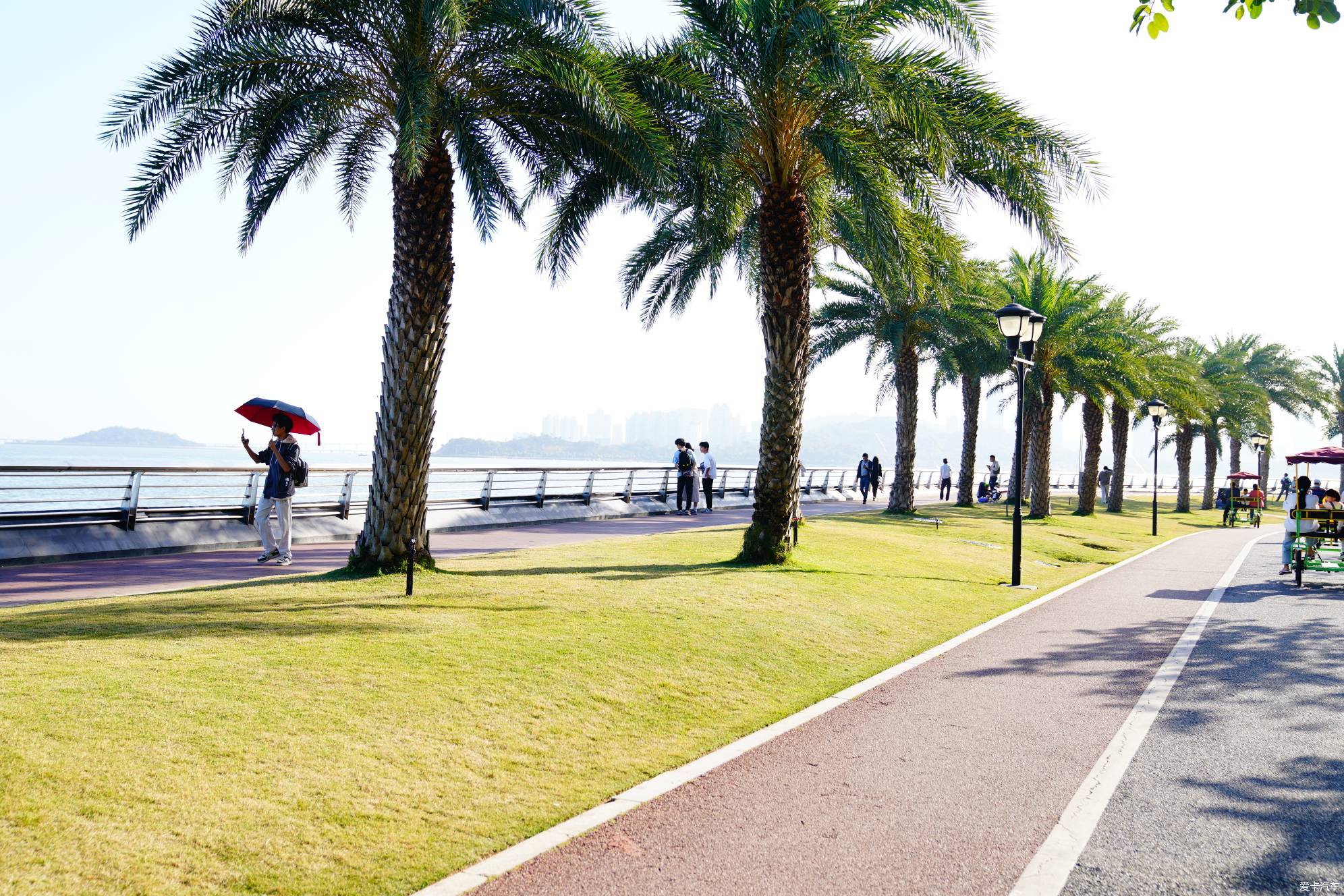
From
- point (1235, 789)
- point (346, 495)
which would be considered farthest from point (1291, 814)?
point (346, 495)

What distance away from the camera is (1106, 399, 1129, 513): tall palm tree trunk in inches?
1683

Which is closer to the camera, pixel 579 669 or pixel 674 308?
pixel 579 669

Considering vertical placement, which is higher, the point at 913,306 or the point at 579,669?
the point at 913,306

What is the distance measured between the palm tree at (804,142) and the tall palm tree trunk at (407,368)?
3080 mm

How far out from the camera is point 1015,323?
14922 millimetres

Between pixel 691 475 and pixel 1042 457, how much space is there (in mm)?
13404

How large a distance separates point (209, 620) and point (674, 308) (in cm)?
1601

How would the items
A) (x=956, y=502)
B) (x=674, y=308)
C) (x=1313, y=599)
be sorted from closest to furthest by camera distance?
(x=1313, y=599) → (x=674, y=308) → (x=956, y=502)

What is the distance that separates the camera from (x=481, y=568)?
12.1 meters

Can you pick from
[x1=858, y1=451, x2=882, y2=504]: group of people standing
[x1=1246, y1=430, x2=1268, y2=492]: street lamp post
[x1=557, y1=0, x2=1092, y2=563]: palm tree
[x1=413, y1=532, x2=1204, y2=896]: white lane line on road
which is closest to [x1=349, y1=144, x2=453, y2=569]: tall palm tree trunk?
[x1=557, y1=0, x2=1092, y2=563]: palm tree

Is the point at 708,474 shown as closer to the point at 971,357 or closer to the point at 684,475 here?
the point at 684,475

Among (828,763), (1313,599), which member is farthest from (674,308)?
(828,763)

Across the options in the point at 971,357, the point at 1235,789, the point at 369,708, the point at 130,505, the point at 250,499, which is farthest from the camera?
the point at 971,357

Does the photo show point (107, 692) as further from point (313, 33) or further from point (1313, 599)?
point (1313, 599)
